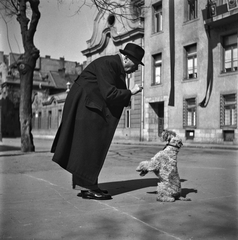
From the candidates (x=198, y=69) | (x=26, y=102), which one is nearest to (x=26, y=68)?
(x=26, y=102)

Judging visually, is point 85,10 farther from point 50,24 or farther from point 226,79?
point 226,79

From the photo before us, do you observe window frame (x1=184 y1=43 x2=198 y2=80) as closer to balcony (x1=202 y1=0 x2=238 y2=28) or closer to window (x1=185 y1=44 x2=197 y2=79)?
window (x1=185 y1=44 x2=197 y2=79)

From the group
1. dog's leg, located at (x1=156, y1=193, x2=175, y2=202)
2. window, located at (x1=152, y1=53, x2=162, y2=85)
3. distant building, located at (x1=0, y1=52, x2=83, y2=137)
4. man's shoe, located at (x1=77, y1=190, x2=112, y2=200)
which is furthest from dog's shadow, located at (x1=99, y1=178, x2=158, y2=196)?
distant building, located at (x1=0, y1=52, x2=83, y2=137)

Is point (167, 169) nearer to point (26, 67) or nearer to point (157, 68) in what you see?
point (26, 67)

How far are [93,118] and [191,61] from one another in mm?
19341

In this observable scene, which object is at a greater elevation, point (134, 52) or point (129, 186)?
point (134, 52)

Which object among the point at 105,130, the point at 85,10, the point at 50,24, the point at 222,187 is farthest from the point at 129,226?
the point at 85,10

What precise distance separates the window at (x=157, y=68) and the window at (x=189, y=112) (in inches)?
138

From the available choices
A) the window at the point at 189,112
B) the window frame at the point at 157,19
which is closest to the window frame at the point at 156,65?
the window frame at the point at 157,19

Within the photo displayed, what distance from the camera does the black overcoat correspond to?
351 cm

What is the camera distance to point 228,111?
19.4 meters

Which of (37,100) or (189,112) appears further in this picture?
(37,100)

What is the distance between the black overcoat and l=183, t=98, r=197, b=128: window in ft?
59.7

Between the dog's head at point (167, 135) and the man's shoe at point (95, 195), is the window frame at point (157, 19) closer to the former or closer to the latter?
the dog's head at point (167, 135)
